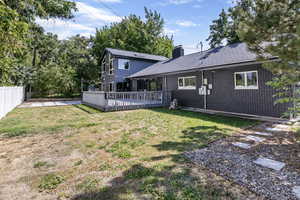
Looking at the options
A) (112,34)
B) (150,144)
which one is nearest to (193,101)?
(150,144)

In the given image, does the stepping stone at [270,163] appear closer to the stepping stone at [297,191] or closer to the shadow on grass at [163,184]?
the stepping stone at [297,191]

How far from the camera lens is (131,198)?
2.03 m

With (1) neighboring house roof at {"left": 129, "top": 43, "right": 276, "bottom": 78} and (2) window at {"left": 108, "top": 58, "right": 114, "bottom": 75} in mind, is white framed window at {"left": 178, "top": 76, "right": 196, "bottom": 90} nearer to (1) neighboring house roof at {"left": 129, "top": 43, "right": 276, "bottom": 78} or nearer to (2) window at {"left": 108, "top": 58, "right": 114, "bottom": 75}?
(1) neighboring house roof at {"left": 129, "top": 43, "right": 276, "bottom": 78}

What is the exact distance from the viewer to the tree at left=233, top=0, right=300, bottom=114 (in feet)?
9.04

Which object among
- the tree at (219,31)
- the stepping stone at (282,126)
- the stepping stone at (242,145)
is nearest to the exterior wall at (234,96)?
the stepping stone at (282,126)

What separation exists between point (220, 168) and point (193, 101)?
7327mm

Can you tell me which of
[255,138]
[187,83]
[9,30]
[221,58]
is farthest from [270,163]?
[187,83]

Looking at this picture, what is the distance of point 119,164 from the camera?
9.77 ft

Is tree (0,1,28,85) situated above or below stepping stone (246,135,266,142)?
above

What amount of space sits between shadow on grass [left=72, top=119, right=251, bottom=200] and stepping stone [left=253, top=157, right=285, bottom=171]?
1158 millimetres

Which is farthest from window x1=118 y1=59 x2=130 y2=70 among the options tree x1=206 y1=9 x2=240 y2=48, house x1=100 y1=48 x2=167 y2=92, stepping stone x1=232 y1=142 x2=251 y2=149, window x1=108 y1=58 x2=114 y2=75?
tree x1=206 y1=9 x2=240 y2=48

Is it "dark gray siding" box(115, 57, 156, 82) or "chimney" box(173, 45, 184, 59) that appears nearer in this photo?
"chimney" box(173, 45, 184, 59)

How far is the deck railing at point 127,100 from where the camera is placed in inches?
376

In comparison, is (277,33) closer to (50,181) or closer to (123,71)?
(50,181)
